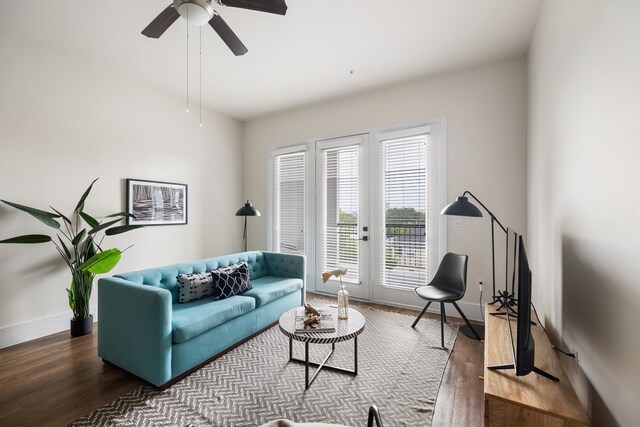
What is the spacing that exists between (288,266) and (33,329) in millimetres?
2701

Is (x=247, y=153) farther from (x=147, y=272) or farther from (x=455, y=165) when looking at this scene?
(x=455, y=165)

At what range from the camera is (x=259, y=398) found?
202 centimetres

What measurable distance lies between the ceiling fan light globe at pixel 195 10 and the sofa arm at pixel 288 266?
271cm

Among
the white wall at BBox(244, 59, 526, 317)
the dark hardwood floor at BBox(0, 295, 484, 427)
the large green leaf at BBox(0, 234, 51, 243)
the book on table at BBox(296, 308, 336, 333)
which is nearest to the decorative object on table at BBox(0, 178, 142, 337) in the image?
the large green leaf at BBox(0, 234, 51, 243)

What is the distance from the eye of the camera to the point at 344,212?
4.36 m

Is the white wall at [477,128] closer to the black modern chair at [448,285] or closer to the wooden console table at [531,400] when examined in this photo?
the black modern chair at [448,285]

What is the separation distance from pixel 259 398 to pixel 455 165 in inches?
126

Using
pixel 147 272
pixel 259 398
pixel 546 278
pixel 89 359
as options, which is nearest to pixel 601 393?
pixel 546 278

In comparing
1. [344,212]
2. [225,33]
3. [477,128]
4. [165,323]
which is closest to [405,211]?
[344,212]

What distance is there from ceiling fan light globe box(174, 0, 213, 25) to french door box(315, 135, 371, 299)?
2640 mm

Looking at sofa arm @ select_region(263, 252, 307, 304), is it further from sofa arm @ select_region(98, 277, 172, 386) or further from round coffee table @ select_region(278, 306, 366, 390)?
sofa arm @ select_region(98, 277, 172, 386)

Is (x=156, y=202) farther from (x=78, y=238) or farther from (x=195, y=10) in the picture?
(x=195, y=10)

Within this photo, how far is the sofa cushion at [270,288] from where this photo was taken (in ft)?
9.87

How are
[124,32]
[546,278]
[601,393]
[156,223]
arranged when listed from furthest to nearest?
1. [156,223]
2. [124,32]
3. [546,278]
4. [601,393]
